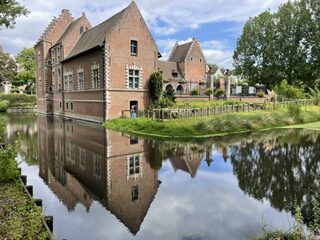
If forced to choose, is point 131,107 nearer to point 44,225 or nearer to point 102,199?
point 102,199

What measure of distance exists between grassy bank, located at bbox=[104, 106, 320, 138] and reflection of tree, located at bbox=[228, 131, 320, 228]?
373 centimetres

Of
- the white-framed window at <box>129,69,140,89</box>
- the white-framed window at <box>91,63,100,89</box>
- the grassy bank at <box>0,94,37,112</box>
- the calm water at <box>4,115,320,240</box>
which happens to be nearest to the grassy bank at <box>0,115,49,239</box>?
the calm water at <box>4,115,320,240</box>

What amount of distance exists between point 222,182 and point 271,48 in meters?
46.7

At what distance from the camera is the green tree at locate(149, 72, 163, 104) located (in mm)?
29859

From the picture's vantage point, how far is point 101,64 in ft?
92.6

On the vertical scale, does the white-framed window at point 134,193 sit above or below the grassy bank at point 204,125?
below

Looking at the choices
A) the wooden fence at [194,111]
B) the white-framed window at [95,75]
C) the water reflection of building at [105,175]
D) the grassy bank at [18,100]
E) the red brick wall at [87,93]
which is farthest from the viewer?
the grassy bank at [18,100]

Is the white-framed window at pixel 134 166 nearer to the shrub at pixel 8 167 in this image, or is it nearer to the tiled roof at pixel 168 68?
the shrub at pixel 8 167

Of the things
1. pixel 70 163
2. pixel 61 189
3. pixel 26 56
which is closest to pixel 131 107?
pixel 70 163

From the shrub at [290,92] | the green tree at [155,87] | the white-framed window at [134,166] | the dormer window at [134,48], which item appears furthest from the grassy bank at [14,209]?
the shrub at [290,92]

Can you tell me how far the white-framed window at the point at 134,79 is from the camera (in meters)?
29.3

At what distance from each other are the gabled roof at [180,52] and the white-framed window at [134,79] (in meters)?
24.5

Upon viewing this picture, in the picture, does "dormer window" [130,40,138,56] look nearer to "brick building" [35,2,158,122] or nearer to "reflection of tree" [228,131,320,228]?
"brick building" [35,2,158,122]

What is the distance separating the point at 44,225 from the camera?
5461mm
